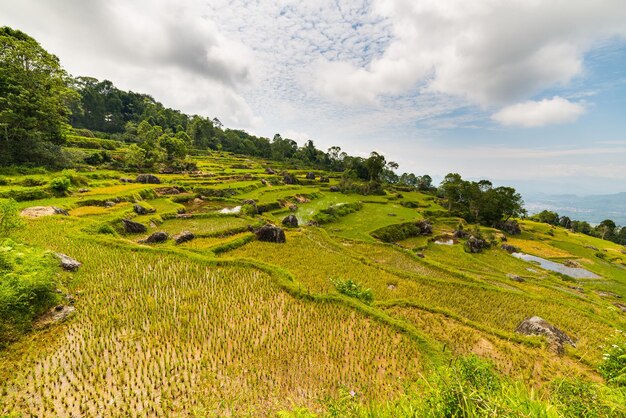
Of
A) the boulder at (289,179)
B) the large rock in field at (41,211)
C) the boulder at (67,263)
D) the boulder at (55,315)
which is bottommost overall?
the large rock in field at (41,211)

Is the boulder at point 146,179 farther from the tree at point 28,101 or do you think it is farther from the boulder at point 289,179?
the boulder at point 289,179

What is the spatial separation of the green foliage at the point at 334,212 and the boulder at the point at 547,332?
97.8 ft

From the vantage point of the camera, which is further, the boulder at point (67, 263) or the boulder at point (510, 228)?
the boulder at point (510, 228)

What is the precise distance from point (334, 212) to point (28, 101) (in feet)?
148

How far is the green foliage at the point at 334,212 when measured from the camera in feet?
141

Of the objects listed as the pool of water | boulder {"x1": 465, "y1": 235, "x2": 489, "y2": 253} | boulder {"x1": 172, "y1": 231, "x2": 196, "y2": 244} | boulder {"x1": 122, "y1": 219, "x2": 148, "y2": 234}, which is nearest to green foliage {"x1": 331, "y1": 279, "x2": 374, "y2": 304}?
boulder {"x1": 172, "y1": 231, "x2": 196, "y2": 244}

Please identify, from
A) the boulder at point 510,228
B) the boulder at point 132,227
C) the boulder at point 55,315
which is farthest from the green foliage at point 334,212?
the boulder at point 510,228

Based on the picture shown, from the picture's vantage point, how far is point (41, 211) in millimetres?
21641

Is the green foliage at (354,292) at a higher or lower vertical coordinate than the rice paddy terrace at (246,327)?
higher

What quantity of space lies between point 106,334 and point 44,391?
2634 mm

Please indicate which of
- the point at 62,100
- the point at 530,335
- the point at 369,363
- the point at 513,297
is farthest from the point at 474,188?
the point at 62,100

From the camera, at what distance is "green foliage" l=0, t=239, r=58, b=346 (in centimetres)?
846

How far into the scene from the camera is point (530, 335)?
14523mm

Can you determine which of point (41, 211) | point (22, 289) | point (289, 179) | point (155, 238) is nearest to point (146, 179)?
point (41, 211)
